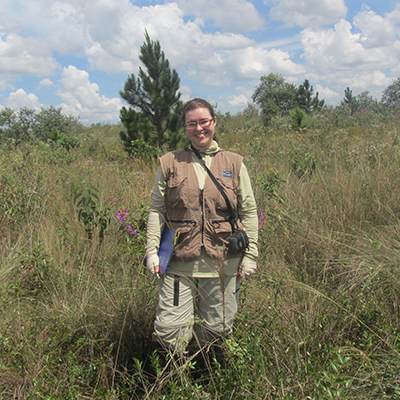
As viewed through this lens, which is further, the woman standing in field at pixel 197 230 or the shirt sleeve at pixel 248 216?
the shirt sleeve at pixel 248 216

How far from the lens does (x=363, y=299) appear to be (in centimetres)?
235

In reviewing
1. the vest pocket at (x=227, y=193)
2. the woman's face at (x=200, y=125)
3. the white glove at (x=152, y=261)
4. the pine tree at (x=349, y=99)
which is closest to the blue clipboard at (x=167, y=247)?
the white glove at (x=152, y=261)

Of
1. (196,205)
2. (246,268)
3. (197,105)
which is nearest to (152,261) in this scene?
(196,205)

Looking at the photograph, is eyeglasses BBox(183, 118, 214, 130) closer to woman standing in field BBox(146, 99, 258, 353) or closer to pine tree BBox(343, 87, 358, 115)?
woman standing in field BBox(146, 99, 258, 353)

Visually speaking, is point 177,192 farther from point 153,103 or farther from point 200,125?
point 153,103

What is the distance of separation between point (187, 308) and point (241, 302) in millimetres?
620

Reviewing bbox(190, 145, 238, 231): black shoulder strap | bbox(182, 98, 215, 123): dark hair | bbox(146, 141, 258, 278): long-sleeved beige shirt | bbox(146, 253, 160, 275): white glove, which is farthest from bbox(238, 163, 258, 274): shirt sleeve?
bbox(146, 253, 160, 275): white glove

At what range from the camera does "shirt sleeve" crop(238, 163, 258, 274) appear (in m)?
2.12

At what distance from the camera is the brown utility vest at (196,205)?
1.98 metres

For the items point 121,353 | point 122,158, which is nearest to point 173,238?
point 121,353

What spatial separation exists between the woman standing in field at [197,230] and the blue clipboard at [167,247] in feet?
0.10

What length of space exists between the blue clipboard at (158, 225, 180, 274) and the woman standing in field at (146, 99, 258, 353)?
3cm

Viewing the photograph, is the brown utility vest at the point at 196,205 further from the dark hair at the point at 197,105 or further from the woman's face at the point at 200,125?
the dark hair at the point at 197,105

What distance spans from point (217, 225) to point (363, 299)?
1295mm
